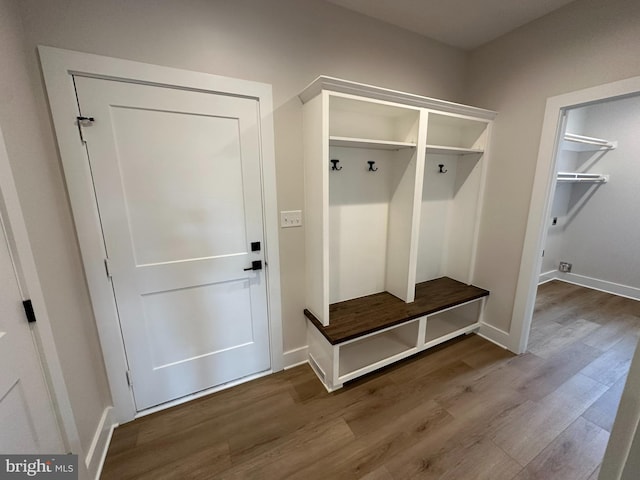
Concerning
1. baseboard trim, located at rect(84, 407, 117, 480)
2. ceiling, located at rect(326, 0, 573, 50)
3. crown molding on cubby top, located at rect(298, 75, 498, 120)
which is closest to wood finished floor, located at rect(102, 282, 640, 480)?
baseboard trim, located at rect(84, 407, 117, 480)

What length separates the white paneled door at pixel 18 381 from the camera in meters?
0.84

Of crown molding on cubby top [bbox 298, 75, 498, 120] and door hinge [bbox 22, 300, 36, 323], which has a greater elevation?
crown molding on cubby top [bbox 298, 75, 498, 120]

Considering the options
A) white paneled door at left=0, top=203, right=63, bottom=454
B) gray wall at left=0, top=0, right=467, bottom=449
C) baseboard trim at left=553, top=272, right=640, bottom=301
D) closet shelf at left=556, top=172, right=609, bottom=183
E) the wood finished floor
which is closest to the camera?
white paneled door at left=0, top=203, right=63, bottom=454

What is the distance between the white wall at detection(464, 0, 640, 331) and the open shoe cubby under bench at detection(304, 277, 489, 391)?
354mm

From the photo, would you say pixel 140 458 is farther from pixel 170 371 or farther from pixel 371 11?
pixel 371 11

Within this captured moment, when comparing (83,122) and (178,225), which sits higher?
(83,122)

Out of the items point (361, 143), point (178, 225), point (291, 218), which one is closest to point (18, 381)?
point (178, 225)

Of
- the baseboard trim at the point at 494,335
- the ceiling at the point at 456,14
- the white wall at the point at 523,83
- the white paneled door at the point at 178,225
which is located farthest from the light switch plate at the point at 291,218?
the baseboard trim at the point at 494,335

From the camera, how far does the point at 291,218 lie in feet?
6.33

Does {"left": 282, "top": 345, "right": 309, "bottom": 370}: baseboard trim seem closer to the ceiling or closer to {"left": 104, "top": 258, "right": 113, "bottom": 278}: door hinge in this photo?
{"left": 104, "top": 258, "right": 113, "bottom": 278}: door hinge

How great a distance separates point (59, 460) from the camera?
104 cm

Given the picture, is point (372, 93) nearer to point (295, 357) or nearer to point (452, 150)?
point (452, 150)

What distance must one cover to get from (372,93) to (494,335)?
98.8 inches

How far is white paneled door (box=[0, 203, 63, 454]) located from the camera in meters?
0.84
